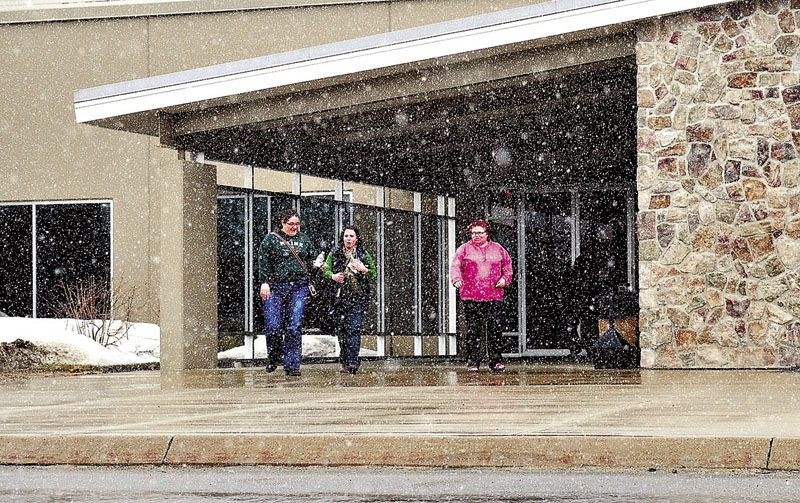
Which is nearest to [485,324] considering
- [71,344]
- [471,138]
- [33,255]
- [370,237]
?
[471,138]

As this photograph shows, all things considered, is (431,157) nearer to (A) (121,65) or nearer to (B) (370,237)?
(B) (370,237)

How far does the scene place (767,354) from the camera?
50.1ft

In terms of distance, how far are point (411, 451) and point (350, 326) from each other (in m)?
8.82

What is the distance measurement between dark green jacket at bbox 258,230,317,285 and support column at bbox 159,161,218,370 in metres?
2.50

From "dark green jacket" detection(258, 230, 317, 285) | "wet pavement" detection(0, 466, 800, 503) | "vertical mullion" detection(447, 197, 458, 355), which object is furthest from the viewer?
"vertical mullion" detection(447, 197, 458, 355)

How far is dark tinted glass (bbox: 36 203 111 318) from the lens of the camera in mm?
28734

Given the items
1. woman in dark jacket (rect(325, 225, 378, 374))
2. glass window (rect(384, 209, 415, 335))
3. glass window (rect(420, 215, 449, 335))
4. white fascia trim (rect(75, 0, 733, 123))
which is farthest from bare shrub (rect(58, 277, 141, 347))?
woman in dark jacket (rect(325, 225, 378, 374))

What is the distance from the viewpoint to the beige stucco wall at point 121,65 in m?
28.4

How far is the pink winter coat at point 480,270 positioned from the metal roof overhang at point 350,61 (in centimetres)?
230

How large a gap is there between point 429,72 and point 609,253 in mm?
8961

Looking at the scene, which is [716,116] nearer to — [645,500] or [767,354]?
[767,354]

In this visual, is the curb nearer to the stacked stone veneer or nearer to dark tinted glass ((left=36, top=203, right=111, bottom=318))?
the stacked stone veneer

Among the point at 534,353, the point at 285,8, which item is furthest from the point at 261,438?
the point at 285,8

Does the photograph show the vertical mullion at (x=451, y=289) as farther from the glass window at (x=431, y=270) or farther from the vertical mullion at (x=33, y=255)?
the vertical mullion at (x=33, y=255)
